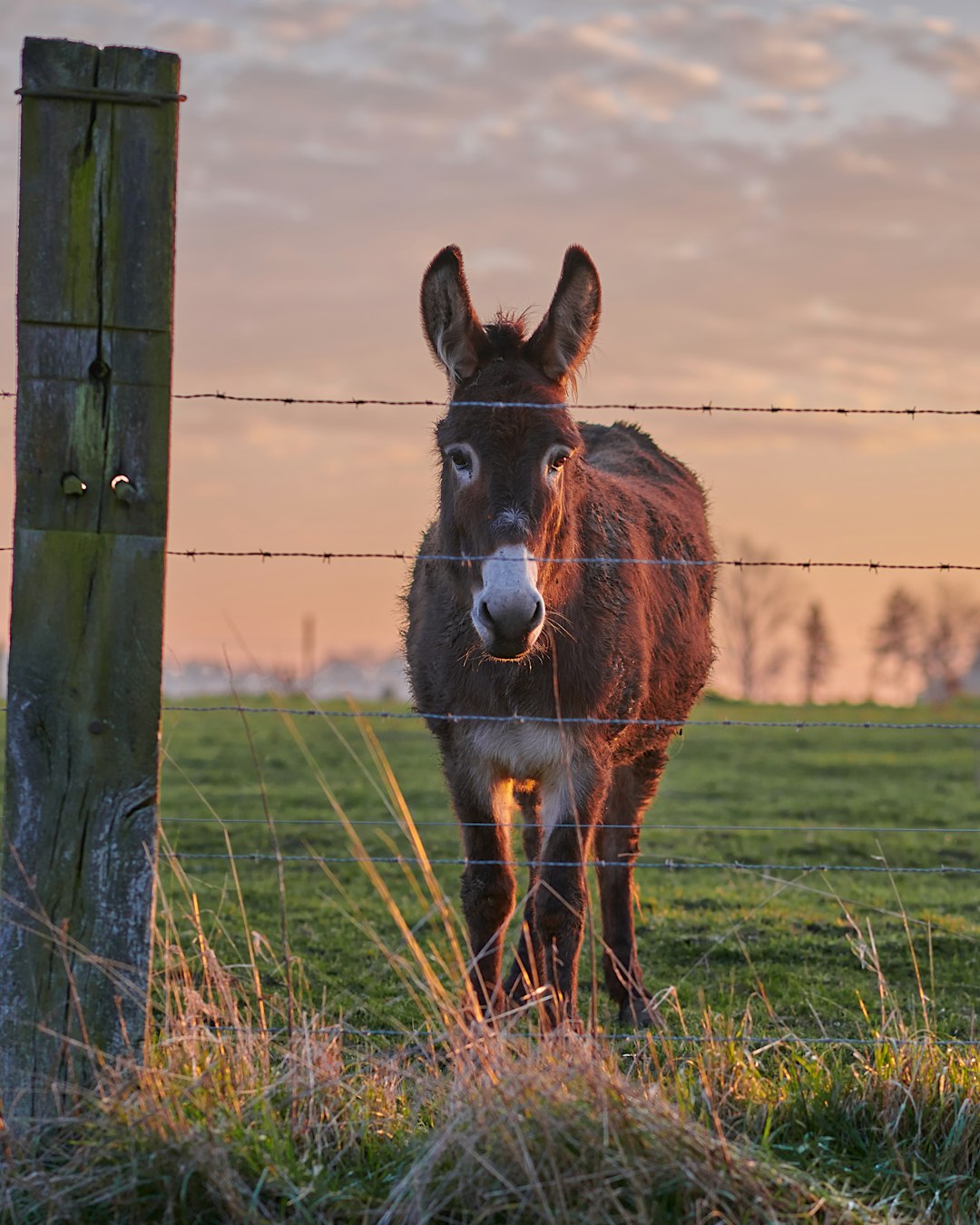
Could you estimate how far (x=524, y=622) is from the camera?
4.18 m

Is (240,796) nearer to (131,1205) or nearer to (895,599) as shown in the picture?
(131,1205)

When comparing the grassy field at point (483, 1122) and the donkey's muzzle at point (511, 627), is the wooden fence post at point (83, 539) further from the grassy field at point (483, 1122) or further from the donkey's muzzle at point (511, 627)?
the donkey's muzzle at point (511, 627)

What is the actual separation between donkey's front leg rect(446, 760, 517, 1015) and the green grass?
433mm

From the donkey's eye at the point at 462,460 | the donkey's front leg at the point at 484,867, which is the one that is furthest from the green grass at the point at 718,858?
the donkey's eye at the point at 462,460

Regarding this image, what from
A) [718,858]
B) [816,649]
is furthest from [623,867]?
[816,649]

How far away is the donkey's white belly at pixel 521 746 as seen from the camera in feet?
16.6

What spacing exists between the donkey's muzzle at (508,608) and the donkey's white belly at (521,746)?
84cm

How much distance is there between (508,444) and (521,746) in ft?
3.93

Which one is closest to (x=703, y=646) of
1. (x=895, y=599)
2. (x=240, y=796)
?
(x=240, y=796)

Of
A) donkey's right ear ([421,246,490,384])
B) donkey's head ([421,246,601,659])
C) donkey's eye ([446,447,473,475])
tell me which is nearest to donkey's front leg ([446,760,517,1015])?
donkey's head ([421,246,601,659])

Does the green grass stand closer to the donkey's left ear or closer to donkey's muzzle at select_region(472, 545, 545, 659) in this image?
donkey's muzzle at select_region(472, 545, 545, 659)

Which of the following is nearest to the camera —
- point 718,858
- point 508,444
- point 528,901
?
point 508,444

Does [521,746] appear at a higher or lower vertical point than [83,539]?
lower

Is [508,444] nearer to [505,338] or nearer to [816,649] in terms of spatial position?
[505,338]
